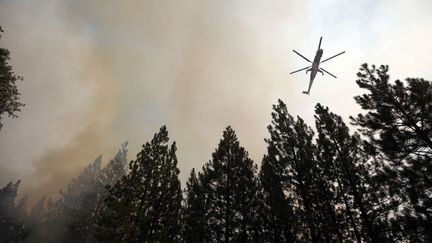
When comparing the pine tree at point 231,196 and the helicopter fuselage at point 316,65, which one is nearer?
the helicopter fuselage at point 316,65

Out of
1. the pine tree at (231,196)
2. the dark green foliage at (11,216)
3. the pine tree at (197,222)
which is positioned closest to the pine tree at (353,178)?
the pine tree at (231,196)

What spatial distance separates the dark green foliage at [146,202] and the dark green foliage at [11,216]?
57436 millimetres

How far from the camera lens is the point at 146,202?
50.9ft

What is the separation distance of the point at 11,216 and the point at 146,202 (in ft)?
278

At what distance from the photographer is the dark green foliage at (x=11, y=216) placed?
204ft

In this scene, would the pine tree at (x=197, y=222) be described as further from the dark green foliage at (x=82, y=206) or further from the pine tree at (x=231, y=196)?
the dark green foliage at (x=82, y=206)

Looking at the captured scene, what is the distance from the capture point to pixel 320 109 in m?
18.2

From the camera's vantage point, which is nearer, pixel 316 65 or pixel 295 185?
pixel 316 65

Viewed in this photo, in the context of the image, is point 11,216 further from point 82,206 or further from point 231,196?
point 231,196

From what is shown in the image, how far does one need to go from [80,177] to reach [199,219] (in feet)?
130

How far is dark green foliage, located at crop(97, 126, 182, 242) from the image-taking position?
13.9 m

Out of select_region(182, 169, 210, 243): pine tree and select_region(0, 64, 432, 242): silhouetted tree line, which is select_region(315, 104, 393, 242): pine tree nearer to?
select_region(0, 64, 432, 242): silhouetted tree line

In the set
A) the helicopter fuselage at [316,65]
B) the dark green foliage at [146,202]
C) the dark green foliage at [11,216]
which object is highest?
the dark green foliage at [11,216]

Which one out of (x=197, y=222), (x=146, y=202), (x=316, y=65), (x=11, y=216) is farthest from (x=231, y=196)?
(x=11, y=216)
